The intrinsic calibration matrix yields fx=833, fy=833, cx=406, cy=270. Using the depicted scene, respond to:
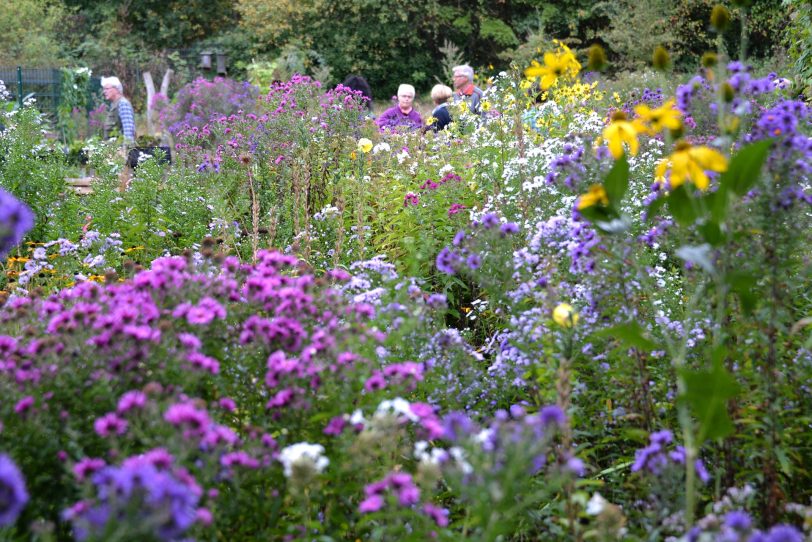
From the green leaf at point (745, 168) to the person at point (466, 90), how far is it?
5.63 m

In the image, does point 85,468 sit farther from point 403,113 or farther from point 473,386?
point 403,113

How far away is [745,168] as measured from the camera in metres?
2.04

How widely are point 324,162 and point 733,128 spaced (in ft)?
14.3

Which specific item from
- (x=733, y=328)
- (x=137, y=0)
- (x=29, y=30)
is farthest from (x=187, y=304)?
(x=137, y=0)

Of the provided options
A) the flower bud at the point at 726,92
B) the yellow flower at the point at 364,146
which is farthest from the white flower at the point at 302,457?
the yellow flower at the point at 364,146

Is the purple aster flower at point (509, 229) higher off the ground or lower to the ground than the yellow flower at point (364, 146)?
higher

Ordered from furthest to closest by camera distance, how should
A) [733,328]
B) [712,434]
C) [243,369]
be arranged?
[733,328], [243,369], [712,434]

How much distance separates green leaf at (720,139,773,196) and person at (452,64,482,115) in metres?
5.63

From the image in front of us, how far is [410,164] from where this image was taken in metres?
5.98

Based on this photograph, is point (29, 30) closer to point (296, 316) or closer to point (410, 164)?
point (410, 164)

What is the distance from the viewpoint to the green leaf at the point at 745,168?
2.03m

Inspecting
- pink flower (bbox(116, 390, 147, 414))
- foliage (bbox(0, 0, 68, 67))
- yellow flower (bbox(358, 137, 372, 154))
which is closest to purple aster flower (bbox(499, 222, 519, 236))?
pink flower (bbox(116, 390, 147, 414))

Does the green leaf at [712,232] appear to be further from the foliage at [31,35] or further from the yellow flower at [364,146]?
the foliage at [31,35]

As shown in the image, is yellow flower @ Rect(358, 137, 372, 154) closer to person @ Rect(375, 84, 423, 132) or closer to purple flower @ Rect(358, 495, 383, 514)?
person @ Rect(375, 84, 423, 132)
